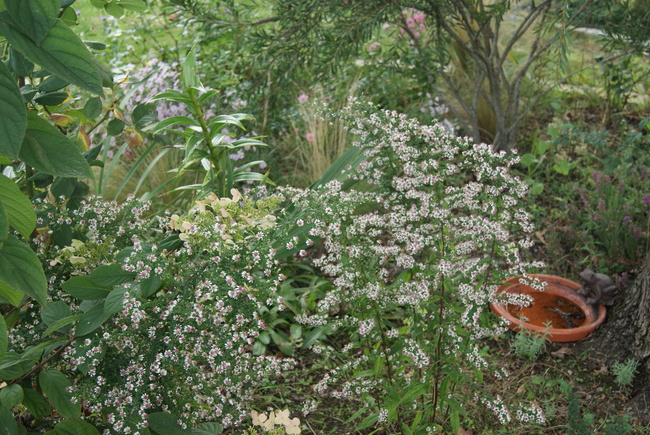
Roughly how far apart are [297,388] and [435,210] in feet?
3.70

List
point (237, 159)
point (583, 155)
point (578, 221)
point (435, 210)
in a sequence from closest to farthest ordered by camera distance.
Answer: point (435, 210) < point (578, 221) < point (237, 159) < point (583, 155)

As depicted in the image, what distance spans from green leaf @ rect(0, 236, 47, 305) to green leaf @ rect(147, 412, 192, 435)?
0.61 m

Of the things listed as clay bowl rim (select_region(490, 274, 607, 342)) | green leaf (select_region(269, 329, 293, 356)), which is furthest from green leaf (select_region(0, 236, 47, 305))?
clay bowl rim (select_region(490, 274, 607, 342))

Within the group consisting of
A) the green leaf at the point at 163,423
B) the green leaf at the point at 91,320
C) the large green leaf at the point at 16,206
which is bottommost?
the green leaf at the point at 163,423

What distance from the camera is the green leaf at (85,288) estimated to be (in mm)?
1563

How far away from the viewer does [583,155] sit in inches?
154

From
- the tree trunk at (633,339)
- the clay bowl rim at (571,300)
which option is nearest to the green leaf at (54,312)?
the clay bowl rim at (571,300)

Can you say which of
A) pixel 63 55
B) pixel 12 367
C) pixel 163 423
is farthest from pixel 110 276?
pixel 63 55

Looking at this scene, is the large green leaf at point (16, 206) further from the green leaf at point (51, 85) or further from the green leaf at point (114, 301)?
the green leaf at point (51, 85)

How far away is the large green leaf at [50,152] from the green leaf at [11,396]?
63 cm

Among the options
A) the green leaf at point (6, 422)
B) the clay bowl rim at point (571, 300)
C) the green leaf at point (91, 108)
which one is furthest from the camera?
the clay bowl rim at point (571, 300)

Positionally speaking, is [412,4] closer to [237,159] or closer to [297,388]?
[237,159]

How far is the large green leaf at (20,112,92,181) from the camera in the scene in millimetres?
1201

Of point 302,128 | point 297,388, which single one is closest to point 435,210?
point 297,388
